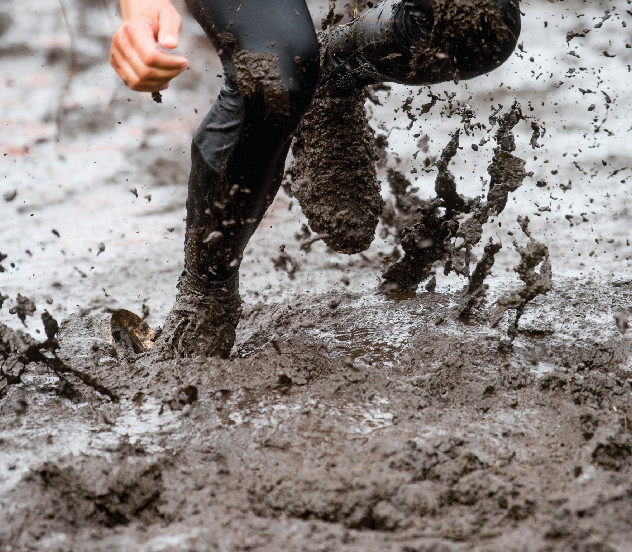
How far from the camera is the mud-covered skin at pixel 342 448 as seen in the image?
3.75 ft

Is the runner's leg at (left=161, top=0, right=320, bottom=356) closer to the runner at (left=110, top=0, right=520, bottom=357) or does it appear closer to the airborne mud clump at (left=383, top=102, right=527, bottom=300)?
the runner at (left=110, top=0, right=520, bottom=357)

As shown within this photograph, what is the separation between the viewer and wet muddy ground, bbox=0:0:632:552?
3.90 feet

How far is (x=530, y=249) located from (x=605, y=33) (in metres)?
3.96

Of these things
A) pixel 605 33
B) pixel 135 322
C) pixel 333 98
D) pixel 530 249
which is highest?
pixel 605 33

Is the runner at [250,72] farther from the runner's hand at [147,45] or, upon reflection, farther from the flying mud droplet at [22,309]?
the flying mud droplet at [22,309]

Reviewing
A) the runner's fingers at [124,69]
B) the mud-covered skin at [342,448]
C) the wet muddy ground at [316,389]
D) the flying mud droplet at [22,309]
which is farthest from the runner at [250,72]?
the flying mud droplet at [22,309]

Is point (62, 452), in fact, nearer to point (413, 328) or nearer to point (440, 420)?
point (440, 420)

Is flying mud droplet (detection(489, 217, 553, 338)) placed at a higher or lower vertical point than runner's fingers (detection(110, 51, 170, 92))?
lower

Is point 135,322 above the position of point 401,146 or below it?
below

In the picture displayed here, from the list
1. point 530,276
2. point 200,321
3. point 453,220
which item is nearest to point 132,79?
point 200,321

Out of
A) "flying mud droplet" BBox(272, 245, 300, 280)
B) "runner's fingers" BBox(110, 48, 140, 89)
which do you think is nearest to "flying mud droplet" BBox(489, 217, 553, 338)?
"flying mud droplet" BBox(272, 245, 300, 280)

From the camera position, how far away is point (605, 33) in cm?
520

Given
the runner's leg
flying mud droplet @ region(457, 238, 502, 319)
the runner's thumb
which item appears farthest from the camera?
flying mud droplet @ region(457, 238, 502, 319)

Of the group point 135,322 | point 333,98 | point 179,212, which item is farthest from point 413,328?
point 179,212
